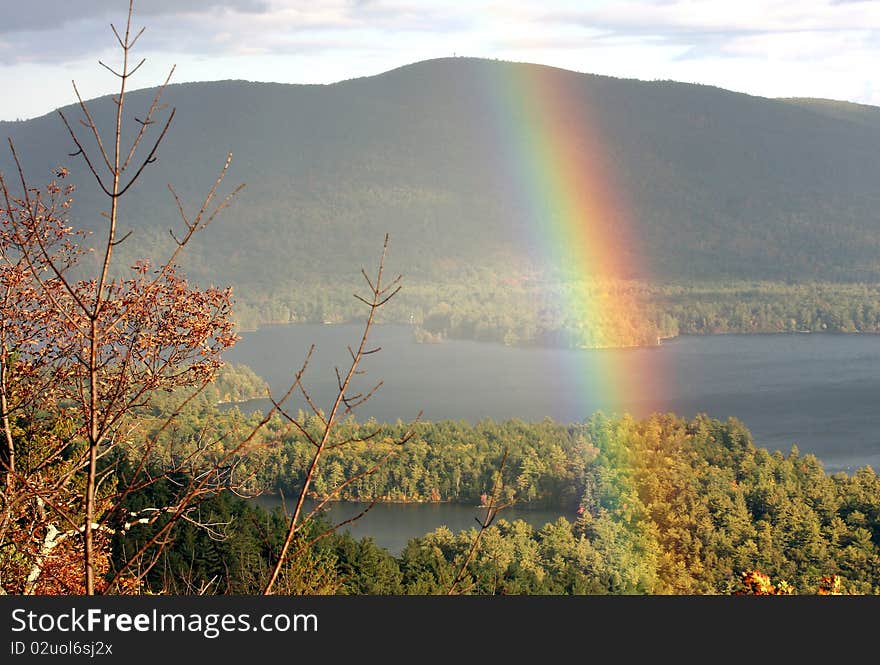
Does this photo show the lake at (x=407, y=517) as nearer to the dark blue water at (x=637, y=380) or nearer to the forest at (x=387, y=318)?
the forest at (x=387, y=318)

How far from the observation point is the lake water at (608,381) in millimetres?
33281

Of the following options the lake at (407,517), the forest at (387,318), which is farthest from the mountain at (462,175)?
the lake at (407,517)

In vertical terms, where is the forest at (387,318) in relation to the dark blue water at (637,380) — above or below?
above

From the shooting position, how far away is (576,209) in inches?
3600

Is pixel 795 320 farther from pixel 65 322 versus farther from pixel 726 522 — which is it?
pixel 65 322

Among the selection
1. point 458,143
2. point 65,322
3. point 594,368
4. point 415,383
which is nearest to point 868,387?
point 594,368

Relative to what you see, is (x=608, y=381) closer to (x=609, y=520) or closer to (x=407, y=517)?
(x=407, y=517)

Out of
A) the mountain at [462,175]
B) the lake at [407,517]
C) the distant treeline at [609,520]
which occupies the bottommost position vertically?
the lake at [407,517]

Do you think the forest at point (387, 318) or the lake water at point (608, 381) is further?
the lake water at point (608, 381)

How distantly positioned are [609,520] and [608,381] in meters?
29.9

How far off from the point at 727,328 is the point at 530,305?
12.0 metres

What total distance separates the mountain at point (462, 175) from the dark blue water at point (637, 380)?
16212mm

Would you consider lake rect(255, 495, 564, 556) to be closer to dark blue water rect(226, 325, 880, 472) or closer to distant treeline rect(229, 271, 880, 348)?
dark blue water rect(226, 325, 880, 472)

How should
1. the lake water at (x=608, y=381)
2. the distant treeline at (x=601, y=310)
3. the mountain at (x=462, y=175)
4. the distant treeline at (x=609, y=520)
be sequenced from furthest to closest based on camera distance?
the mountain at (x=462, y=175), the distant treeline at (x=601, y=310), the lake water at (x=608, y=381), the distant treeline at (x=609, y=520)
